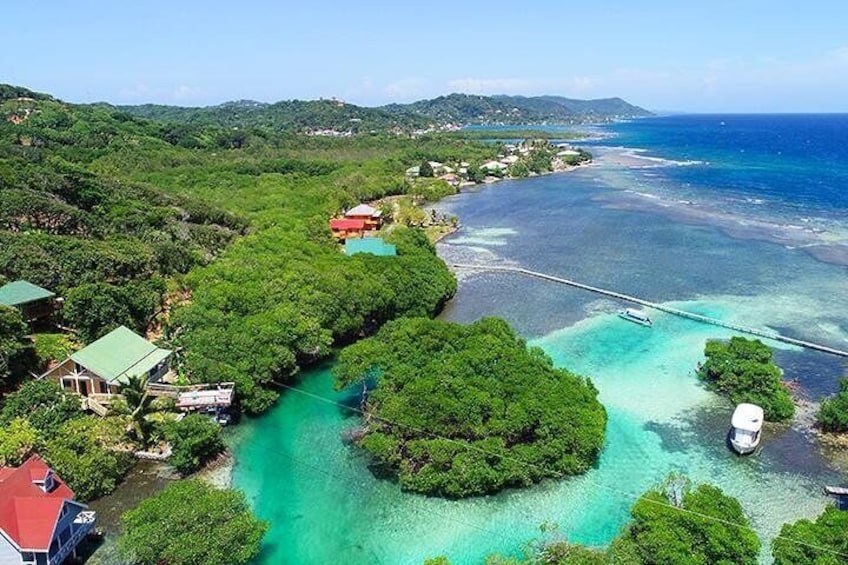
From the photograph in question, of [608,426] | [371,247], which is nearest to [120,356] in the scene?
[371,247]

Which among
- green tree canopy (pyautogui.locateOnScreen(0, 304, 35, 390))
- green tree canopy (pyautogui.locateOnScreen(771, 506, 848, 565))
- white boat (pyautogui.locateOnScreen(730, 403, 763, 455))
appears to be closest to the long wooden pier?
white boat (pyautogui.locateOnScreen(730, 403, 763, 455))

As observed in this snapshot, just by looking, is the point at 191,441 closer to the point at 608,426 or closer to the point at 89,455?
the point at 89,455

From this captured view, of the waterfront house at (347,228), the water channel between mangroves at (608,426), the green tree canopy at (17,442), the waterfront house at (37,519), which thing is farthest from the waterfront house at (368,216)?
the waterfront house at (37,519)

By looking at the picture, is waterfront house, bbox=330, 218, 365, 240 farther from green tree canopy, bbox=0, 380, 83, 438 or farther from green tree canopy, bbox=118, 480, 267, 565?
green tree canopy, bbox=118, 480, 267, 565

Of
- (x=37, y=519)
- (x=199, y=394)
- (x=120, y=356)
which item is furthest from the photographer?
(x=120, y=356)

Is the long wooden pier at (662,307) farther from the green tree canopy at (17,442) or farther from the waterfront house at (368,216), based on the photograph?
the green tree canopy at (17,442)
